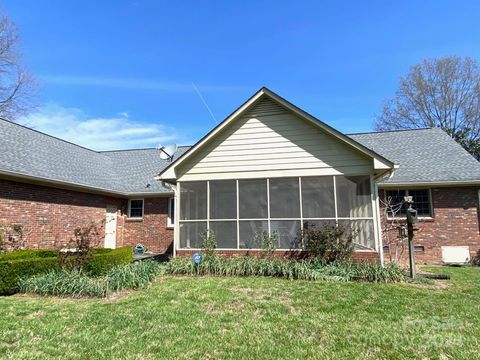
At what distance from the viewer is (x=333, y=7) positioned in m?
10.7

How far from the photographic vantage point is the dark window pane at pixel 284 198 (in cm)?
1062

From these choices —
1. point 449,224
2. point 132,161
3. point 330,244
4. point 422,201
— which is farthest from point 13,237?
point 449,224

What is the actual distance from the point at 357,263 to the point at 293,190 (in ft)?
9.40

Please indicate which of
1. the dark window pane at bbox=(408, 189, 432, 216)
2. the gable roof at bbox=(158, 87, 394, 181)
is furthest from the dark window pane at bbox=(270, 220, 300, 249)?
the dark window pane at bbox=(408, 189, 432, 216)

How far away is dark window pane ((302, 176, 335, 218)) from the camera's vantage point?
10.4m

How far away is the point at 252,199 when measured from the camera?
11031mm

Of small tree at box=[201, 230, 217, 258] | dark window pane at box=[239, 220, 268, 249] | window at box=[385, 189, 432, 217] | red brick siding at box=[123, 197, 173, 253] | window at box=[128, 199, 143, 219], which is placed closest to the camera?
small tree at box=[201, 230, 217, 258]

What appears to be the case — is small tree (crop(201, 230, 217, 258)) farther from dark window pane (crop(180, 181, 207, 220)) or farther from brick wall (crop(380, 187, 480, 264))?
brick wall (crop(380, 187, 480, 264))

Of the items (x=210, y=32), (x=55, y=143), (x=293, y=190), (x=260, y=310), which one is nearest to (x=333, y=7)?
(x=210, y=32)

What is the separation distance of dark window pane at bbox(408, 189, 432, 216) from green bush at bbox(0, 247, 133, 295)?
1117cm

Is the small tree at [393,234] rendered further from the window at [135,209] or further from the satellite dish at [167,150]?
the window at [135,209]

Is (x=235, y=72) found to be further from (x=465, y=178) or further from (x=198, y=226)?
(x=465, y=178)

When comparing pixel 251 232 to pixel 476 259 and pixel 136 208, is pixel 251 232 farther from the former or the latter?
pixel 476 259

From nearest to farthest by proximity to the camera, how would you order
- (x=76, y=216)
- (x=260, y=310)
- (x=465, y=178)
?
(x=260, y=310) → (x=465, y=178) → (x=76, y=216)
